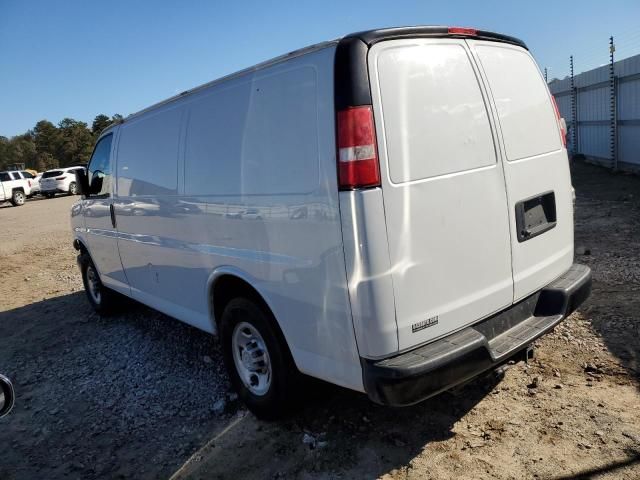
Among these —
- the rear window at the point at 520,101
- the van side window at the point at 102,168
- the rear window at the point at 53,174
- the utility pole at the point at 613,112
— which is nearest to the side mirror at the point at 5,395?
the rear window at the point at 520,101

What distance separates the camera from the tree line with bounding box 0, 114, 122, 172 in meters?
62.1

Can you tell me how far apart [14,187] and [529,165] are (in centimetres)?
2993

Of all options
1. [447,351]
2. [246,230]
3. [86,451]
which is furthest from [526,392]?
[86,451]

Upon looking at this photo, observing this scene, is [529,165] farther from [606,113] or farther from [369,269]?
[606,113]

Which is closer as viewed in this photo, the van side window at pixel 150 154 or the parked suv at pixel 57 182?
the van side window at pixel 150 154

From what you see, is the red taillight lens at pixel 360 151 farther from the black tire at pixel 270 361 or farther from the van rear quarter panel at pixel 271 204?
the black tire at pixel 270 361

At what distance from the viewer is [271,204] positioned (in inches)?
117

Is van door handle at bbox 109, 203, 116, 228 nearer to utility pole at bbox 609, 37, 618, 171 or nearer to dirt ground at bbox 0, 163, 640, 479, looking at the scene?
dirt ground at bbox 0, 163, 640, 479

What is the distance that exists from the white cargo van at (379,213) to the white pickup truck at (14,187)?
2778 cm

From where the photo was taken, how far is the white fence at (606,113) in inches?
500

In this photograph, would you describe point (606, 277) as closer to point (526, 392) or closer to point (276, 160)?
point (526, 392)

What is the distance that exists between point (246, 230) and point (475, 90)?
155 cm

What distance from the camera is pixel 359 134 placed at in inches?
98.2

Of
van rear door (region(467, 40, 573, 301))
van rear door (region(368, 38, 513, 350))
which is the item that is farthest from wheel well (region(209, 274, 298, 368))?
van rear door (region(467, 40, 573, 301))
